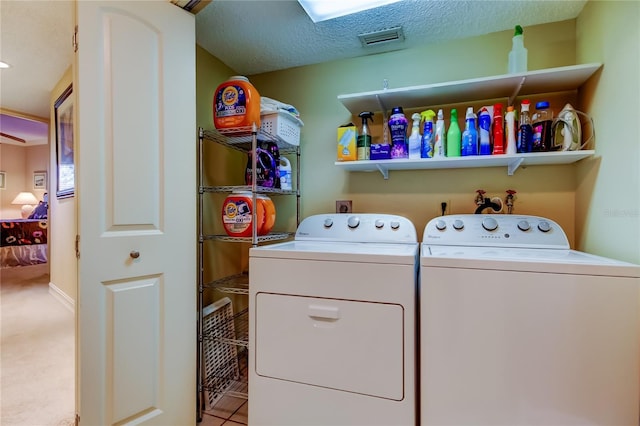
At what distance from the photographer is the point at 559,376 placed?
0.98m

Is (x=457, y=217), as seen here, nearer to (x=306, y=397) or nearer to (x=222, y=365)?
(x=306, y=397)

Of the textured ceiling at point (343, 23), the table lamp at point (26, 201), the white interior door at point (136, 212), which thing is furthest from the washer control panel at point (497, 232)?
the table lamp at point (26, 201)

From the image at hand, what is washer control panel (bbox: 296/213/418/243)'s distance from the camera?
1701mm

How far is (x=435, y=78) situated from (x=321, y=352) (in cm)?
175

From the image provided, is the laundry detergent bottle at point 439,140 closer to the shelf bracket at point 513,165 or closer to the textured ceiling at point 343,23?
the shelf bracket at point 513,165

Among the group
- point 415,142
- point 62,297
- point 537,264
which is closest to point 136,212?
point 415,142

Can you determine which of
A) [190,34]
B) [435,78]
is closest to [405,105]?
[435,78]

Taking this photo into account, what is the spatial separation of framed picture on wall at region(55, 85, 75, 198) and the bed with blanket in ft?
10.6

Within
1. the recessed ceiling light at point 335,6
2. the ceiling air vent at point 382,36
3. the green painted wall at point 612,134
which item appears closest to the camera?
the green painted wall at point 612,134

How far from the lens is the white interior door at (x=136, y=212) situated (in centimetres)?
115

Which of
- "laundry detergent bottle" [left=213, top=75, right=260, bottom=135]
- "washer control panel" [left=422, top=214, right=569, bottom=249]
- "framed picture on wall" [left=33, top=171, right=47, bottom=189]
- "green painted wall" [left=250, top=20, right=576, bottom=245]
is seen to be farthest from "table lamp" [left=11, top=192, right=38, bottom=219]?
"washer control panel" [left=422, top=214, right=569, bottom=249]

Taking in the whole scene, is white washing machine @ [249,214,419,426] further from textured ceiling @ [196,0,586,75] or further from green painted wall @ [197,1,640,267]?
textured ceiling @ [196,0,586,75]

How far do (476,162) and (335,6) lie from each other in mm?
1106

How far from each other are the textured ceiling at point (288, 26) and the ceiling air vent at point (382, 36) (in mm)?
36
